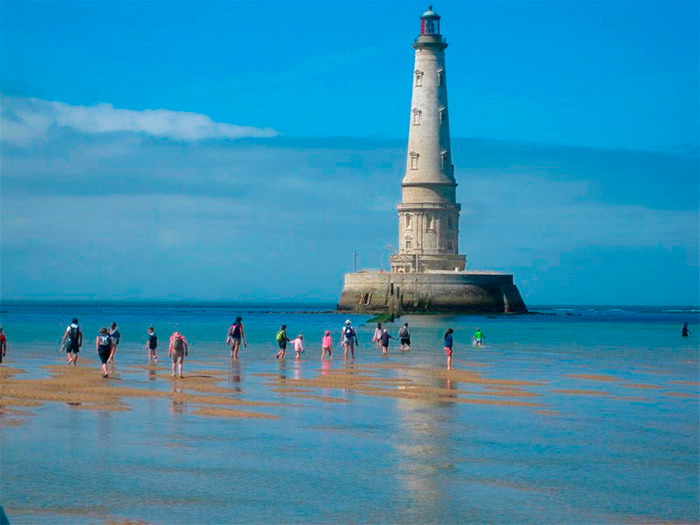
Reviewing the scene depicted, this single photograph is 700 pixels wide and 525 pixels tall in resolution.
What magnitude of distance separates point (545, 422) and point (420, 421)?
7.70 ft

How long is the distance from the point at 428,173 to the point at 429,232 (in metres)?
5.33

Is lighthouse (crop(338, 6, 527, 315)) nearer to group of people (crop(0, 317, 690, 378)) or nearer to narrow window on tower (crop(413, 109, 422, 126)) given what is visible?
narrow window on tower (crop(413, 109, 422, 126))

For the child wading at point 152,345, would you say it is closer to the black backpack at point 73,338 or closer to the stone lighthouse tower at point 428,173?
the black backpack at point 73,338

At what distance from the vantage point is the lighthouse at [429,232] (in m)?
97.4

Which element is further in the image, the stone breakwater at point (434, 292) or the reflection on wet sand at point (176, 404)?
the stone breakwater at point (434, 292)

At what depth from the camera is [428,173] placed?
327ft

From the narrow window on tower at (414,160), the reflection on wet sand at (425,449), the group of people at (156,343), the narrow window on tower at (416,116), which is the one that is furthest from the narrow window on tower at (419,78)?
the reflection on wet sand at (425,449)

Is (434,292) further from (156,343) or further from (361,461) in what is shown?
(361,461)

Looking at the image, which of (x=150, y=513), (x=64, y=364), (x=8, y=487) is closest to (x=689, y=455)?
(x=150, y=513)

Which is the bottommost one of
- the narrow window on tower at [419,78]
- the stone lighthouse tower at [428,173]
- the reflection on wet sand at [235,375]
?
the reflection on wet sand at [235,375]

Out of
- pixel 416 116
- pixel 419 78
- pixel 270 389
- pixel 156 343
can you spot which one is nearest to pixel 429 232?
pixel 416 116

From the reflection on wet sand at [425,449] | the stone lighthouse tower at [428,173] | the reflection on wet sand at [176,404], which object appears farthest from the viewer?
the stone lighthouse tower at [428,173]

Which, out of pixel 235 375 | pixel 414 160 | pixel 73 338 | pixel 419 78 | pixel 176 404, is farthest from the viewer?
pixel 414 160

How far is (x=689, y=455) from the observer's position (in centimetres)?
1702
